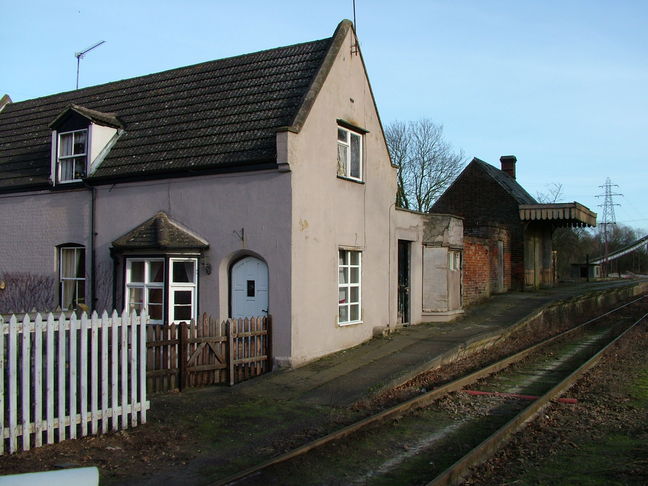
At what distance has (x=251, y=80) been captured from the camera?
15.1m

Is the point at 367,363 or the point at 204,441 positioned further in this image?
the point at 367,363

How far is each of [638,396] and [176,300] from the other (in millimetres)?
9081

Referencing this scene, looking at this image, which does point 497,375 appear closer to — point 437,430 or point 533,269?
point 437,430

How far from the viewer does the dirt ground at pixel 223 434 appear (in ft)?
21.4

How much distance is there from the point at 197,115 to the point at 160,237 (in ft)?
11.8

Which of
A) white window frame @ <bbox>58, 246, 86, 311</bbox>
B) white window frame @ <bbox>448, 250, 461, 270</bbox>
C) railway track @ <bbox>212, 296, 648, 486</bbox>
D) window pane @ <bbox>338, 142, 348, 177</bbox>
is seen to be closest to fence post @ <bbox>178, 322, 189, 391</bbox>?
railway track @ <bbox>212, 296, 648, 486</bbox>

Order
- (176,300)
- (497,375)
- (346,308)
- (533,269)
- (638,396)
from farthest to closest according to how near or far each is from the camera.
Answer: (533,269), (346,308), (176,300), (497,375), (638,396)

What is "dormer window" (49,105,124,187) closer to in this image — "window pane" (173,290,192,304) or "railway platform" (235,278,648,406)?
"window pane" (173,290,192,304)

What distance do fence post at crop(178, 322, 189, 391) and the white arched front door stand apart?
2511mm

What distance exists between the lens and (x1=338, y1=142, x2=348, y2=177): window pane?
47.8 ft

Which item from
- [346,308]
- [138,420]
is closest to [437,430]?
[138,420]

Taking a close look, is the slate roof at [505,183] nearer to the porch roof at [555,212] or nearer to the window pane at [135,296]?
the porch roof at [555,212]

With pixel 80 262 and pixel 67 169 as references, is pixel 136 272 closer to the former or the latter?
pixel 80 262

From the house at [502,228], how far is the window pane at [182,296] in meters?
11.5
